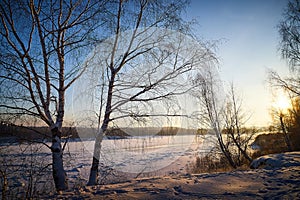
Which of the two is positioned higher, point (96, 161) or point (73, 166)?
point (96, 161)

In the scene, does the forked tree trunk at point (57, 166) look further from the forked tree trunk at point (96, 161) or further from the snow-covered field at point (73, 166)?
the forked tree trunk at point (96, 161)

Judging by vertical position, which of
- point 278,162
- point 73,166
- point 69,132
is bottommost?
point 73,166

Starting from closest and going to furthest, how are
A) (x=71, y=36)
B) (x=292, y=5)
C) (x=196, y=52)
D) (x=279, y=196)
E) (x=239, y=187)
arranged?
(x=279, y=196)
(x=239, y=187)
(x=71, y=36)
(x=196, y=52)
(x=292, y=5)

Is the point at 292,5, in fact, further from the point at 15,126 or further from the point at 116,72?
the point at 15,126

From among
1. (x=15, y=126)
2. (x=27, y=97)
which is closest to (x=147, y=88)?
(x=27, y=97)

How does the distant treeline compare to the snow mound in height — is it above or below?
above

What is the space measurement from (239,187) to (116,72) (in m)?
4.34

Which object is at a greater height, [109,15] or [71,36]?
[109,15]

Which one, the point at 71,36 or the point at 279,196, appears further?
the point at 71,36

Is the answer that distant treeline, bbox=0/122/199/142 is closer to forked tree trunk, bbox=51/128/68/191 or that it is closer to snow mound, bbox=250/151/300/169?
forked tree trunk, bbox=51/128/68/191

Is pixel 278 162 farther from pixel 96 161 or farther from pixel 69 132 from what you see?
pixel 69 132

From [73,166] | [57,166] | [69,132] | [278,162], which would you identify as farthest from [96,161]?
[73,166]

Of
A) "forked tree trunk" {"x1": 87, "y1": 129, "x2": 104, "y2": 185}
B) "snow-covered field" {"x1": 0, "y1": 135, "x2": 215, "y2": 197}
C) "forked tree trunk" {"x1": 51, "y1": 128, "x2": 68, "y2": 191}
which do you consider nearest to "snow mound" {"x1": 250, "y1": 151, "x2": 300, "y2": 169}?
"snow-covered field" {"x1": 0, "y1": 135, "x2": 215, "y2": 197}

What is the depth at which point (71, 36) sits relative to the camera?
4719mm
